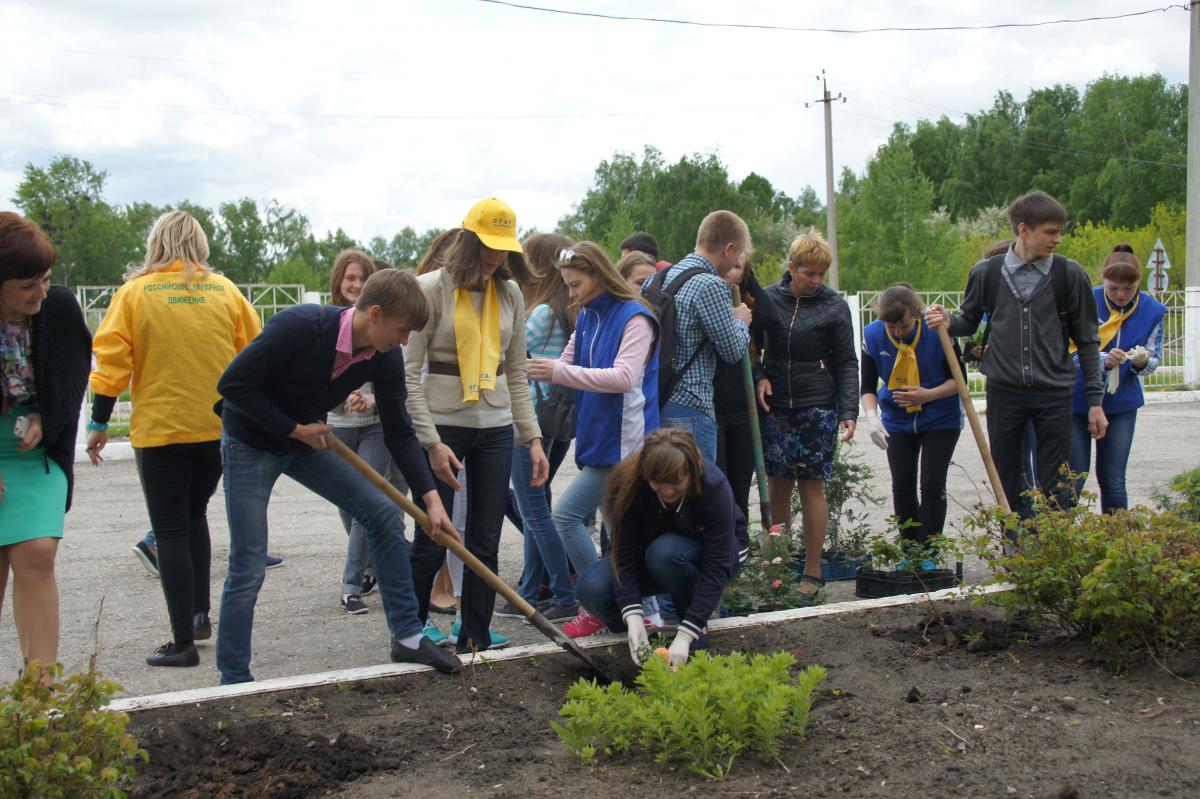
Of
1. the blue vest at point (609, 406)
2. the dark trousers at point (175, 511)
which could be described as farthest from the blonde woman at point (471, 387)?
the dark trousers at point (175, 511)

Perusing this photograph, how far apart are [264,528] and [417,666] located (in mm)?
768

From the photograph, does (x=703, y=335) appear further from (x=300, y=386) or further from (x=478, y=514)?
(x=300, y=386)

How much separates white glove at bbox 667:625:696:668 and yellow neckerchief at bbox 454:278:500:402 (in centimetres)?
122

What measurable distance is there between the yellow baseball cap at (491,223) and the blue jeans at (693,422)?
1197 millimetres

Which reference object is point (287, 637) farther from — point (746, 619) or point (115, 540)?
point (115, 540)

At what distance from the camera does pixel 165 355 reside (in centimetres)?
473

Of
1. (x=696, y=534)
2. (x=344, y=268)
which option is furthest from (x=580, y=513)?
(x=344, y=268)

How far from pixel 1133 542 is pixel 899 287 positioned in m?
2.40

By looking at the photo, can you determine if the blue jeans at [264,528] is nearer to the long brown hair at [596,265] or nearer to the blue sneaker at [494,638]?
the blue sneaker at [494,638]

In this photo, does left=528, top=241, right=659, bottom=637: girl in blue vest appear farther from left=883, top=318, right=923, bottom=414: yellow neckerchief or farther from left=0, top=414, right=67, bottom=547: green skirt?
left=0, top=414, right=67, bottom=547: green skirt

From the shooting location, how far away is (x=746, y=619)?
4594 mm

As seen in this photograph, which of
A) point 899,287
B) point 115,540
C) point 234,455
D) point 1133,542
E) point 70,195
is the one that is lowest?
point 115,540

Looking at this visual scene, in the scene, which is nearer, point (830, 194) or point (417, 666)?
point (417, 666)

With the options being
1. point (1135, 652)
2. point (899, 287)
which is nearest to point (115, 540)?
point (899, 287)
